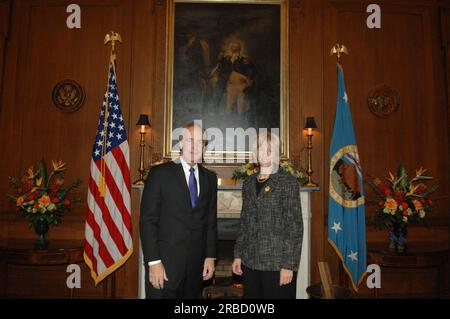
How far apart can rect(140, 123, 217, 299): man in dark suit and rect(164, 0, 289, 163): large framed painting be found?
2475 millimetres

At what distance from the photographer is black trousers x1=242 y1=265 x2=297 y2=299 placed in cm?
229

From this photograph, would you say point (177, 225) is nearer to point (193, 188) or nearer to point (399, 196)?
point (193, 188)

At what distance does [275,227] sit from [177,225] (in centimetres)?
72

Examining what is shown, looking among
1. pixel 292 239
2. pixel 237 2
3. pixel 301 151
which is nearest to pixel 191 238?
pixel 292 239

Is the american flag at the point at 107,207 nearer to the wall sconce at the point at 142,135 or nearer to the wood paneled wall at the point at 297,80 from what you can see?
the wall sconce at the point at 142,135

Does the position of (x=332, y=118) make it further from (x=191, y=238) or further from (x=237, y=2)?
(x=191, y=238)

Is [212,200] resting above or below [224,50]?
below

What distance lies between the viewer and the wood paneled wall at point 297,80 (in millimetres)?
4930

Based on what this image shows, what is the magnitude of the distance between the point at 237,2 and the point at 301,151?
103 inches

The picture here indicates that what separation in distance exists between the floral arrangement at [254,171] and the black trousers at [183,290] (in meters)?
2.23

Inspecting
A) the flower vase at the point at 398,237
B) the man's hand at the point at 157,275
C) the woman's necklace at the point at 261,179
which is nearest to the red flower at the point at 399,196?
the flower vase at the point at 398,237

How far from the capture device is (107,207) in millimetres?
4008

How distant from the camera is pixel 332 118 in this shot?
5.05m

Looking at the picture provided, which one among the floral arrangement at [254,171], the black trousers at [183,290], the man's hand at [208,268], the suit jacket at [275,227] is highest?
the floral arrangement at [254,171]
